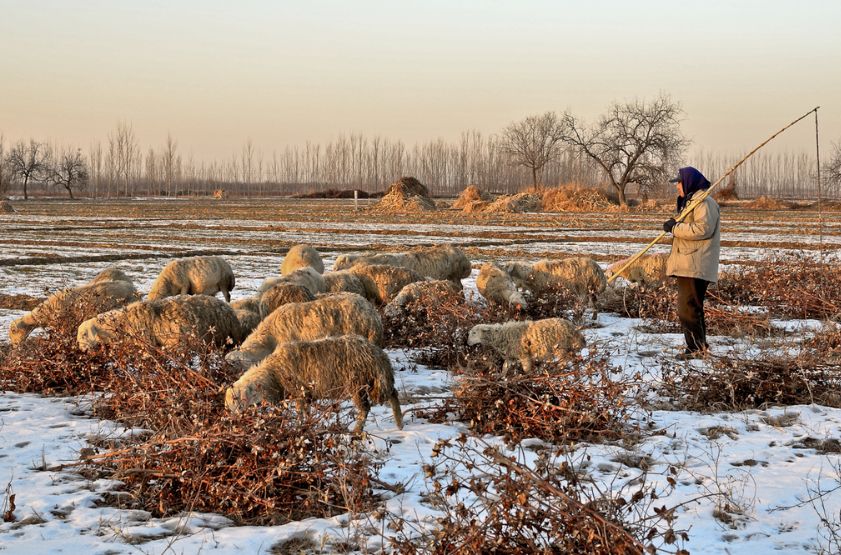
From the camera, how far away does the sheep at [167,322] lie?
8.05 metres

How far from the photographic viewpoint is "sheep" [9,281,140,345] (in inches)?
349

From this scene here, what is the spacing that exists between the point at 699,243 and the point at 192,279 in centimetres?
783

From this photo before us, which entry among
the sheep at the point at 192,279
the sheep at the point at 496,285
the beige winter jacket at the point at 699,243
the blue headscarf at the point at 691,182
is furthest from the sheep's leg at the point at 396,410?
the sheep at the point at 192,279

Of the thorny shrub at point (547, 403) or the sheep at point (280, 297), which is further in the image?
the sheep at point (280, 297)

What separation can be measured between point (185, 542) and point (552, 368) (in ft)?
10.5

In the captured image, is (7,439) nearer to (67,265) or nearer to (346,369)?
(346,369)

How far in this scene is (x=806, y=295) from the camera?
1098cm

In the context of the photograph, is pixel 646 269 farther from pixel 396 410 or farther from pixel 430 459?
pixel 430 459

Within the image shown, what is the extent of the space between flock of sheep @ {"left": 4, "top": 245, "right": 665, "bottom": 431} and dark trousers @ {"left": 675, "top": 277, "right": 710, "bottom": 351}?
134 cm

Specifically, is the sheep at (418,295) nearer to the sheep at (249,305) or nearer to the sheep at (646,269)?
the sheep at (249,305)

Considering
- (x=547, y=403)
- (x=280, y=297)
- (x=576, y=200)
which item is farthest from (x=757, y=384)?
(x=576, y=200)

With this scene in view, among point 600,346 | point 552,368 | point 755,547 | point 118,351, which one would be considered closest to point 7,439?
point 118,351

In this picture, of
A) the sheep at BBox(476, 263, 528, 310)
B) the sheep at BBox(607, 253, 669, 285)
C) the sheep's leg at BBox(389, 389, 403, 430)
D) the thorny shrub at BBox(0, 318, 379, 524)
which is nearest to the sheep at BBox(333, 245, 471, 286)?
the sheep at BBox(476, 263, 528, 310)

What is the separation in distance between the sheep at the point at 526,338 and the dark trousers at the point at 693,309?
133cm
